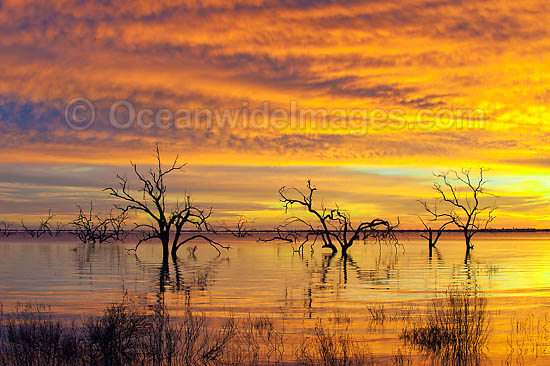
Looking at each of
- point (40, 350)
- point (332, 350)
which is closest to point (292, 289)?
point (332, 350)

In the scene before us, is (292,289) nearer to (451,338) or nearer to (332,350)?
(451,338)

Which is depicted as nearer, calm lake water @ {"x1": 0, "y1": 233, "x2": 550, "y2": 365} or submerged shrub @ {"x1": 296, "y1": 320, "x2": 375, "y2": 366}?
submerged shrub @ {"x1": 296, "y1": 320, "x2": 375, "y2": 366}

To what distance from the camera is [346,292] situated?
2739 cm

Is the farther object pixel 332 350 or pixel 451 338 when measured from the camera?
pixel 451 338

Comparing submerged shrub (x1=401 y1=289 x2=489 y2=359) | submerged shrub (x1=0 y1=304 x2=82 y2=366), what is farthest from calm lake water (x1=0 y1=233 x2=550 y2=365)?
submerged shrub (x1=0 y1=304 x2=82 y2=366)

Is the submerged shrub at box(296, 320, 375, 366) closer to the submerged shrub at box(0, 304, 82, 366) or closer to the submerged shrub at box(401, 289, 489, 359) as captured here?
the submerged shrub at box(401, 289, 489, 359)

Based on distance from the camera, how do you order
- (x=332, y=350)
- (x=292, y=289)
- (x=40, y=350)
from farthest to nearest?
(x=292, y=289) → (x=332, y=350) → (x=40, y=350)

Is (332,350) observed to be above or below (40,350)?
below

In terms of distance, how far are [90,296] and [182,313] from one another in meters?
6.54

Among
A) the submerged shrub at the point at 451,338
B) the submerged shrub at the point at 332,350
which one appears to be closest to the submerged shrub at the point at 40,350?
the submerged shrub at the point at 332,350

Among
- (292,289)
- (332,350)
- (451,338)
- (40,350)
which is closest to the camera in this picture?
(40,350)

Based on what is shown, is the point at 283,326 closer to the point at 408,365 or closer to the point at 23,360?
the point at 408,365

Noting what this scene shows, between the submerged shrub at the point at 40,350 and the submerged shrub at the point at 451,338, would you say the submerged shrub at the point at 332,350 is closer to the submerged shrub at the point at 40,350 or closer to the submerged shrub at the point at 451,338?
the submerged shrub at the point at 451,338

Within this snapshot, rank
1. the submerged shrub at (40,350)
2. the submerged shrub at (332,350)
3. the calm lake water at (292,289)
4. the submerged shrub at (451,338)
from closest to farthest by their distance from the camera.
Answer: the submerged shrub at (40,350) → the submerged shrub at (332,350) → the submerged shrub at (451,338) → the calm lake water at (292,289)
